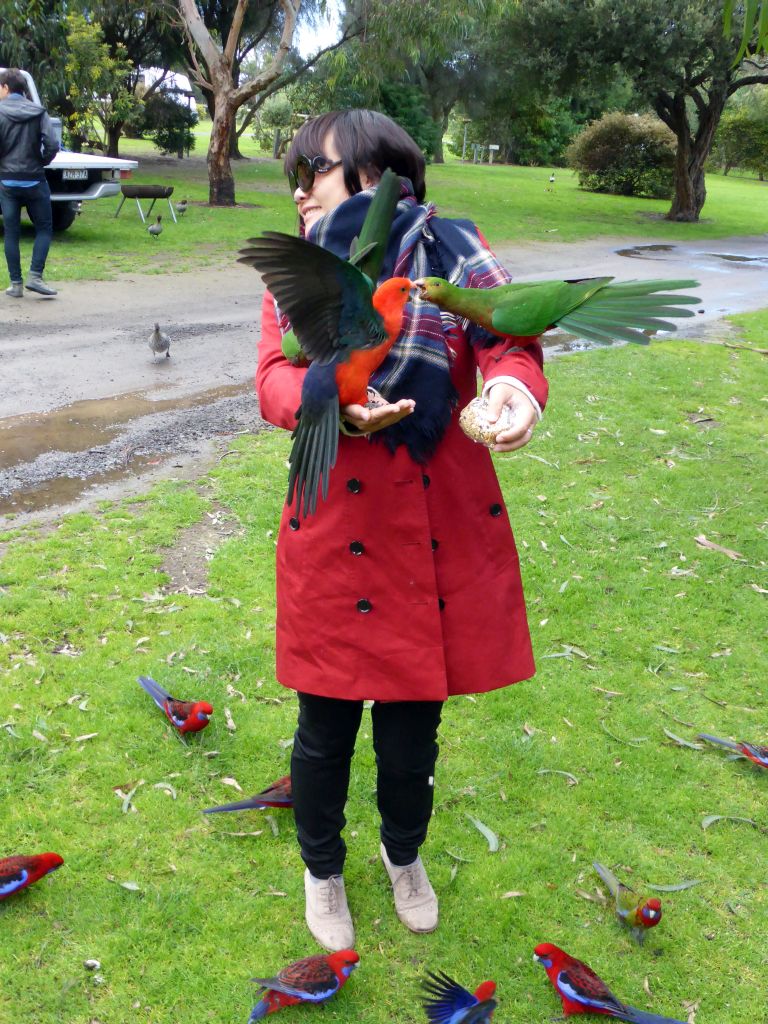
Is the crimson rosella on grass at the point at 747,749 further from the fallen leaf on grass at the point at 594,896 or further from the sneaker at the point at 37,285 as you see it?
the sneaker at the point at 37,285

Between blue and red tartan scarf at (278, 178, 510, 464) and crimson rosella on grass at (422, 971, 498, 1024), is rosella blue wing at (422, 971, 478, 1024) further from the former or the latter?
blue and red tartan scarf at (278, 178, 510, 464)

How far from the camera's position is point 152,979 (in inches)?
97.1

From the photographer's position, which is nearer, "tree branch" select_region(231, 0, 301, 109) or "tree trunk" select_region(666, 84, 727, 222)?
"tree branch" select_region(231, 0, 301, 109)

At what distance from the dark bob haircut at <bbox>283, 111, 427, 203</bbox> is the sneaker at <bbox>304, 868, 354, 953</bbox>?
197 centimetres

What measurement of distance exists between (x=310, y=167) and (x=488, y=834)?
7.43ft

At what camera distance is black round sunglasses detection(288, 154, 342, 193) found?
2087 mm

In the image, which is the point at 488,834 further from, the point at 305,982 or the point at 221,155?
the point at 221,155

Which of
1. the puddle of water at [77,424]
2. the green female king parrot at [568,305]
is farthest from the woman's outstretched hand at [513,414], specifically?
the puddle of water at [77,424]

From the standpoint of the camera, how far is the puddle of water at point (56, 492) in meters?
5.01

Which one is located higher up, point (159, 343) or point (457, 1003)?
point (159, 343)

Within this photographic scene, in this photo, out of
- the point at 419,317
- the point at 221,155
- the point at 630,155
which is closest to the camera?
the point at 419,317

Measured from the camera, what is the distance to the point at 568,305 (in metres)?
1.89

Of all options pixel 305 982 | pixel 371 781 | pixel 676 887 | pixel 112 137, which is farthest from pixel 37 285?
pixel 112 137

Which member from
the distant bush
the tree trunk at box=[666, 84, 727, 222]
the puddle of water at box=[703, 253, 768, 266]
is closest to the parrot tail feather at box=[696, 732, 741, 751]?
the puddle of water at box=[703, 253, 768, 266]
